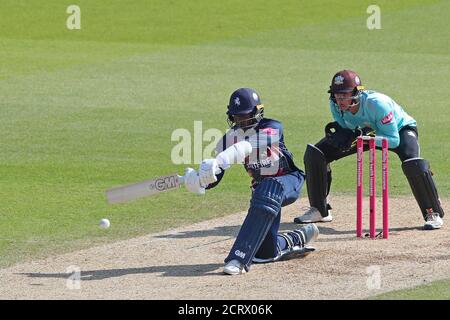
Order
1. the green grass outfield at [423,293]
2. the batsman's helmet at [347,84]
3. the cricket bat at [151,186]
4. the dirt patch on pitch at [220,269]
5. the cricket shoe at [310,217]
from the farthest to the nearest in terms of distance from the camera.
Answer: the cricket shoe at [310,217]
the batsman's helmet at [347,84]
the cricket bat at [151,186]
the dirt patch on pitch at [220,269]
the green grass outfield at [423,293]

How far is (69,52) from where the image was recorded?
84.0 feet

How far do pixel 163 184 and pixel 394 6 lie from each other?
20.9 m

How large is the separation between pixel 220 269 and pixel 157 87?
11.0m

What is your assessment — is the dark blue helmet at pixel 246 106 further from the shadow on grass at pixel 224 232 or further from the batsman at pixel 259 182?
the shadow on grass at pixel 224 232

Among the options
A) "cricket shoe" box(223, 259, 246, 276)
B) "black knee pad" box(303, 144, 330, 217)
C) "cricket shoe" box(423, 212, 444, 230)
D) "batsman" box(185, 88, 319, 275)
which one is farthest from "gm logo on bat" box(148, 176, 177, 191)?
"cricket shoe" box(423, 212, 444, 230)

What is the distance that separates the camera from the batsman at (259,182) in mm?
10883

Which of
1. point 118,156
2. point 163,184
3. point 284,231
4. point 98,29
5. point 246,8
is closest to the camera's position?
point 163,184

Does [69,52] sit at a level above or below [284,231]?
above

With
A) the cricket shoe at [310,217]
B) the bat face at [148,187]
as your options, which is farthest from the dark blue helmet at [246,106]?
the cricket shoe at [310,217]

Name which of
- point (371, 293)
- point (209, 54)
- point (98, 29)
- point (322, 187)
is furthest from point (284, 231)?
point (98, 29)

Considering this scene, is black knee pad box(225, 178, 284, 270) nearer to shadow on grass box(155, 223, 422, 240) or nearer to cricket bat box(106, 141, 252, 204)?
cricket bat box(106, 141, 252, 204)

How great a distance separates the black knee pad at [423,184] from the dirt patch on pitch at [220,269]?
259 mm

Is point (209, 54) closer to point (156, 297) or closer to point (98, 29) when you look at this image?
point (98, 29)

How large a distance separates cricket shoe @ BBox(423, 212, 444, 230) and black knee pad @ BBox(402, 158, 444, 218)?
5 centimetres
